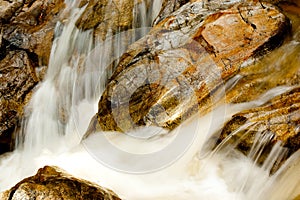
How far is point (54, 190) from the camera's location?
412 cm

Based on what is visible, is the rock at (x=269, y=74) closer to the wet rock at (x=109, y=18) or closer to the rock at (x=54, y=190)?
the rock at (x=54, y=190)

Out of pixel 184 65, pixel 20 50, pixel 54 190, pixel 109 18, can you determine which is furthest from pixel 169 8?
pixel 54 190

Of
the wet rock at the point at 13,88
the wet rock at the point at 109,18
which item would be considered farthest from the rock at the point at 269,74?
the wet rock at the point at 13,88

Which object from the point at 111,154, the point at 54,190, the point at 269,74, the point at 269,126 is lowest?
the point at 111,154

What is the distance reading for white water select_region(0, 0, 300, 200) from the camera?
5.38 meters

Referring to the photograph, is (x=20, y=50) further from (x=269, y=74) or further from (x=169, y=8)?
(x=269, y=74)

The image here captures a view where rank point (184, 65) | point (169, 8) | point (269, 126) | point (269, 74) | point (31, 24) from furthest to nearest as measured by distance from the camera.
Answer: point (31, 24), point (169, 8), point (184, 65), point (269, 74), point (269, 126)

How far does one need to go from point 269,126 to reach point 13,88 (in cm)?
626

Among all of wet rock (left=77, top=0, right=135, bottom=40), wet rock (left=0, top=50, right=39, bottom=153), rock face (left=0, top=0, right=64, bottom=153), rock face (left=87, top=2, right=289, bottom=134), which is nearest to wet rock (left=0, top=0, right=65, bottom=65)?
rock face (left=0, top=0, right=64, bottom=153)

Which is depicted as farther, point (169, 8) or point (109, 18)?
point (109, 18)

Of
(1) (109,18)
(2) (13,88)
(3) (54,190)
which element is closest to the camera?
(3) (54,190)

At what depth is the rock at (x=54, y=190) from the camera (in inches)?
159

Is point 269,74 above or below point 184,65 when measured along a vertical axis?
below

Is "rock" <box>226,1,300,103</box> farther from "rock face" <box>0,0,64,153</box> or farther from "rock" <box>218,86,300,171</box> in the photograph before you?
"rock face" <box>0,0,64,153</box>
